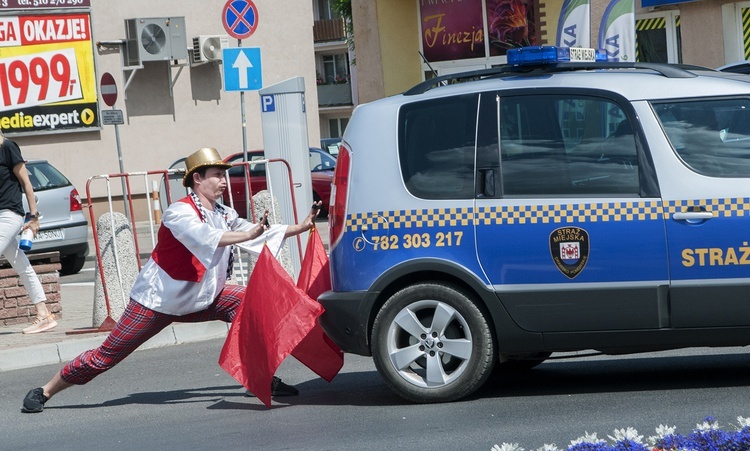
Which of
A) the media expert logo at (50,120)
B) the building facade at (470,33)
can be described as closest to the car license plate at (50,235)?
the building facade at (470,33)

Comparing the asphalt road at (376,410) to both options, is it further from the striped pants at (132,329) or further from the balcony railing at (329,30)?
the balcony railing at (329,30)

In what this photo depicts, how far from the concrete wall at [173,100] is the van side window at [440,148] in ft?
74.8

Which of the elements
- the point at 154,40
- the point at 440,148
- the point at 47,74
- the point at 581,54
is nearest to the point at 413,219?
the point at 440,148

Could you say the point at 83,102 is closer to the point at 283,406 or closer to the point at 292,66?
the point at 292,66

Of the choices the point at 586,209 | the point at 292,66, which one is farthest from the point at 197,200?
the point at 292,66

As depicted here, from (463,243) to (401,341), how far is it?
2.21 feet

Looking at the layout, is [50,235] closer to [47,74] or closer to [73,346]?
[73,346]

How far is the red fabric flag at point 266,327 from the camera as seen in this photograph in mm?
7211

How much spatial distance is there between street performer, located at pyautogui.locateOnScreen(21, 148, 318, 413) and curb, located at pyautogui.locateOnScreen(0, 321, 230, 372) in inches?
93.8

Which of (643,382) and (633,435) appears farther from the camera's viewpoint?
(643,382)

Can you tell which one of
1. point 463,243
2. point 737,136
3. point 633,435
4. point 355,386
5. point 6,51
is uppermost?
point 6,51

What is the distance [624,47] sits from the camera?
14031 millimetres

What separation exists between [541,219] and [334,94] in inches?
2347

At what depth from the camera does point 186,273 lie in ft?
24.5
